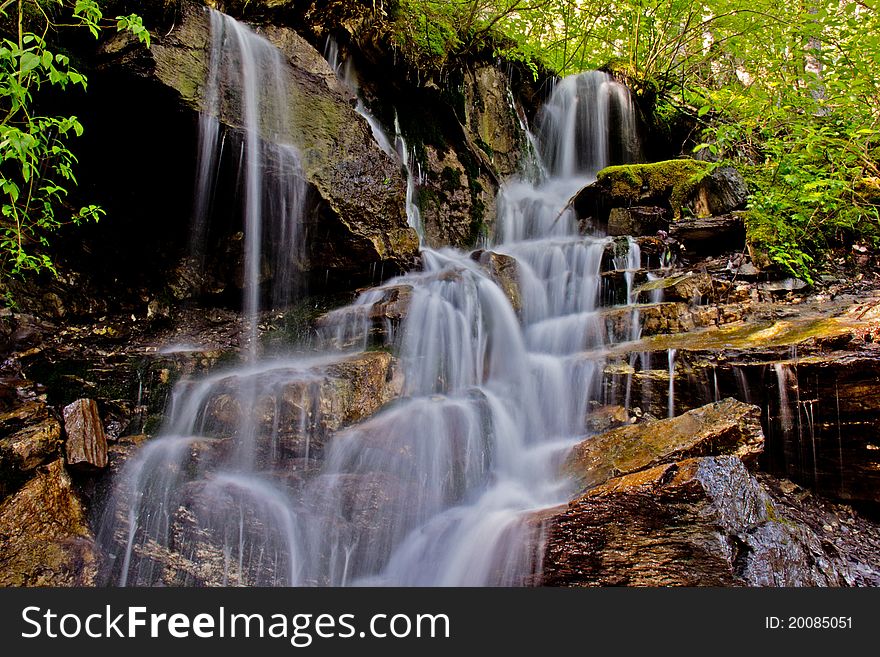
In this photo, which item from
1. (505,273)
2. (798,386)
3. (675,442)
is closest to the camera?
(675,442)

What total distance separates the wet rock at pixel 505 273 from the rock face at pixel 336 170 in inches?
41.1

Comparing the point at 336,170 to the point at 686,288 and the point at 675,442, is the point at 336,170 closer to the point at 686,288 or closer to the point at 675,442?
the point at 686,288

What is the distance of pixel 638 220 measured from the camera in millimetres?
8133

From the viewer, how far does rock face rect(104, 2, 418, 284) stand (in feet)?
19.0

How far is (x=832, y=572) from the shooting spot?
3062 millimetres

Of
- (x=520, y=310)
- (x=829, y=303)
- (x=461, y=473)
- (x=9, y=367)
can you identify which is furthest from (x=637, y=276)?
(x=9, y=367)

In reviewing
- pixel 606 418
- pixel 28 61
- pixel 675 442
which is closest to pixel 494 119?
pixel 606 418

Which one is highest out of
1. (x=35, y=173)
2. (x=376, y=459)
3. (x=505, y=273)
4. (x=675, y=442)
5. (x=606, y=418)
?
(x=35, y=173)

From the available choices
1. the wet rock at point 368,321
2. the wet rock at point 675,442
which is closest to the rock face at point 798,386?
the wet rock at point 675,442

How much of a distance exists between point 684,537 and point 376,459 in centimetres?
228

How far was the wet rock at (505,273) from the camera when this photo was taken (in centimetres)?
674

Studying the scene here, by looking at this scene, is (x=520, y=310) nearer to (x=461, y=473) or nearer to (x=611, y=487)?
(x=461, y=473)

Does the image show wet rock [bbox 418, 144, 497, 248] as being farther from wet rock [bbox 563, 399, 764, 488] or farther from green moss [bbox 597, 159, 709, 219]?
wet rock [bbox 563, 399, 764, 488]

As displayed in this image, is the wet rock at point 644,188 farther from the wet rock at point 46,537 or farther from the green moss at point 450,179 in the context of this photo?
the wet rock at point 46,537
